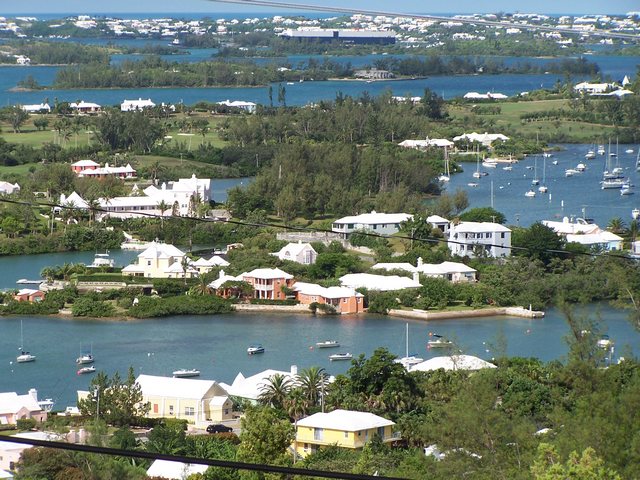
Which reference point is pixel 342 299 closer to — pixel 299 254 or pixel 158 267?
pixel 299 254

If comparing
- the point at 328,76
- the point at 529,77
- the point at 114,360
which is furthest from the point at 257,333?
the point at 328,76

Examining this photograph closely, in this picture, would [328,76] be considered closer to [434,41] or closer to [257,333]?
[434,41]

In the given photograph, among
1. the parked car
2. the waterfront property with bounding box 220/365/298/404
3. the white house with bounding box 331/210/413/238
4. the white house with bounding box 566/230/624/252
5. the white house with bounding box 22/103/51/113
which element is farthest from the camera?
the white house with bounding box 22/103/51/113

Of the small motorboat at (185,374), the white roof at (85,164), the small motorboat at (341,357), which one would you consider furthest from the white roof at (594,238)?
the white roof at (85,164)

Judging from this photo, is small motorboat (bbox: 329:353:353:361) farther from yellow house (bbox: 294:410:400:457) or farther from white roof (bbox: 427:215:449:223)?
white roof (bbox: 427:215:449:223)

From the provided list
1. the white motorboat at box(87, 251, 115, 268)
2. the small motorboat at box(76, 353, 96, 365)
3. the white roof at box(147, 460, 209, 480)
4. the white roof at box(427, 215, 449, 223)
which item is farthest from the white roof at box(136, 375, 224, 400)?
the white roof at box(427, 215, 449, 223)

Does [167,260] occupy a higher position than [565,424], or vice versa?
[565,424]
